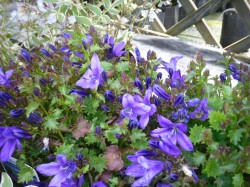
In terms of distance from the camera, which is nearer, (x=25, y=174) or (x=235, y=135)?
(x=235, y=135)

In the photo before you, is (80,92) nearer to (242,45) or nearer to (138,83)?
(138,83)

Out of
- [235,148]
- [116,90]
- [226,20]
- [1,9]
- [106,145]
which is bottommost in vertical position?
[226,20]

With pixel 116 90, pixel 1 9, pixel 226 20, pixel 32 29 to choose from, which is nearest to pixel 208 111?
pixel 116 90

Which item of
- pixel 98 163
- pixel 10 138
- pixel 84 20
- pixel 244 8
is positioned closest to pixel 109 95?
pixel 98 163

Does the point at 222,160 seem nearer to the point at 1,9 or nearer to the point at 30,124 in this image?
the point at 30,124

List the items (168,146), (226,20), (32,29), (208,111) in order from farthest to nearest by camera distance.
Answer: (226,20)
(32,29)
(208,111)
(168,146)

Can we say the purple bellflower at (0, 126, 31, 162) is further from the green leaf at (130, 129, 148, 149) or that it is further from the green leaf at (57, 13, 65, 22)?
the green leaf at (57, 13, 65, 22)

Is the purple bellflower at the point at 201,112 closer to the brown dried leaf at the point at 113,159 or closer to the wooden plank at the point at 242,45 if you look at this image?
the brown dried leaf at the point at 113,159

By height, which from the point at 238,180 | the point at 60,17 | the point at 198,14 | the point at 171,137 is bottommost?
the point at 198,14
